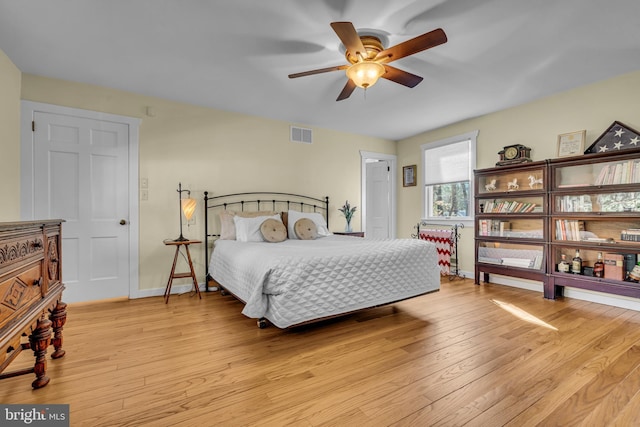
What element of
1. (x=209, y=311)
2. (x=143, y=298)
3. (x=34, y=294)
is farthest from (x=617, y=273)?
(x=143, y=298)

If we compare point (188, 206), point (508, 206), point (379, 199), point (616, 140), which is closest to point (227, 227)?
point (188, 206)

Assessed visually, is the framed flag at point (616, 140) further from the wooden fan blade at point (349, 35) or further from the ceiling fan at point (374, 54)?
the wooden fan blade at point (349, 35)

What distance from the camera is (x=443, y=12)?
2.13 meters

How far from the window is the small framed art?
1.09 m

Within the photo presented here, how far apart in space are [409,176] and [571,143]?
8.04 ft

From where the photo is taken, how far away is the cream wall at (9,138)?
267 cm

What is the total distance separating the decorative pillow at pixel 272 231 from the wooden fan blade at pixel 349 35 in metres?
2.14

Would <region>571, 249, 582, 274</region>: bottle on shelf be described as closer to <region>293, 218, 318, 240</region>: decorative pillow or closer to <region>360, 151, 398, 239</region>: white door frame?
<region>360, 151, 398, 239</region>: white door frame

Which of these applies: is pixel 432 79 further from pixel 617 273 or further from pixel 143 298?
pixel 143 298

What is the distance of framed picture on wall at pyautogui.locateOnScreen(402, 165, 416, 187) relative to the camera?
18.1 feet

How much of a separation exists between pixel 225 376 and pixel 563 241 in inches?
149

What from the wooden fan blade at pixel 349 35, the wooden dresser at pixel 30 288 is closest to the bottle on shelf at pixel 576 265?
the wooden fan blade at pixel 349 35

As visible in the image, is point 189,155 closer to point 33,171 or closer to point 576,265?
point 33,171

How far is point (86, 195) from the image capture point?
→ 3377 mm
